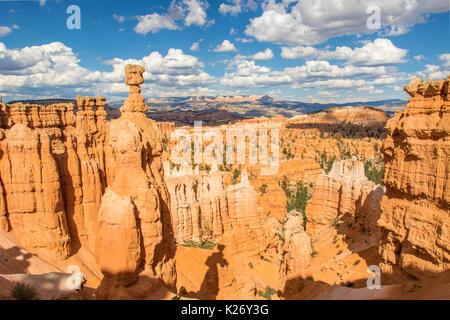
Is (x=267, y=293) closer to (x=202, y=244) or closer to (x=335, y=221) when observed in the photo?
(x=202, y=244)

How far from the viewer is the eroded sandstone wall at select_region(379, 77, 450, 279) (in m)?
11.0

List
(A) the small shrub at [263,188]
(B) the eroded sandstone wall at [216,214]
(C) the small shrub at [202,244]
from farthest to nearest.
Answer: (A) the small shrub at [263,188]
(B) the eroded sandstone wall at [216,214]
(C) the small shrub at [202,244]

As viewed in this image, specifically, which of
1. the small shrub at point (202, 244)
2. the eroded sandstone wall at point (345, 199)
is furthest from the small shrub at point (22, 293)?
the eroded sandstone wall at point (345, 199)

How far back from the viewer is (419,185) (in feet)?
39.2

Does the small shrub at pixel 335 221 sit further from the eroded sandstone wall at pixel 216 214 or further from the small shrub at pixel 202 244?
the small shrub at pixel 202 244

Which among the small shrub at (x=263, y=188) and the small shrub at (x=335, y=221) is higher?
the small shrub at (x=263, y=188)

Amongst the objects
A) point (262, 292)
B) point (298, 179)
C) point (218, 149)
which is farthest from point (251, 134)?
point (262, 292)

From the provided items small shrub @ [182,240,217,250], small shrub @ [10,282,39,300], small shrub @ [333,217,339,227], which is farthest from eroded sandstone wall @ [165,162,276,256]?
small shrub @ [10,282,39,300]

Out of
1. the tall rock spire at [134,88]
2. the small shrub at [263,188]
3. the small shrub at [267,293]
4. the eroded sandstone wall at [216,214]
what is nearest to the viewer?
the tall rock spire at [134,88]

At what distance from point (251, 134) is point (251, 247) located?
1873 inches

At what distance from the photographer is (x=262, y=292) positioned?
1886 centimetres

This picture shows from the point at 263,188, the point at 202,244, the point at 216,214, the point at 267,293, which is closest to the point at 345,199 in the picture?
the point at 216,214

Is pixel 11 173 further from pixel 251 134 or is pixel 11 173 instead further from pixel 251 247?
pixel 251 134

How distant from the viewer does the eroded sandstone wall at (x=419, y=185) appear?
11023mm
